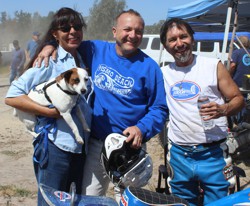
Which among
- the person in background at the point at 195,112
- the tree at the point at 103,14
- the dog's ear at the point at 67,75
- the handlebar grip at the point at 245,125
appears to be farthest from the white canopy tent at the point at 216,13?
the tree at the point at 103,14

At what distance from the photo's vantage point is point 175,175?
2.82m

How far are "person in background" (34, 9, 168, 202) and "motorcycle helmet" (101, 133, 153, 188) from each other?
16 cm

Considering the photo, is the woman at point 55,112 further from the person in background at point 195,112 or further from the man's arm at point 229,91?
the man's arm at point 229,91

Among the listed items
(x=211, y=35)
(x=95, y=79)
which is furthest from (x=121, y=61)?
(x=211, y=35)

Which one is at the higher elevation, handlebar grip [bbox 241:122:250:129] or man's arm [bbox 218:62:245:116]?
man's arm [bbox 218:62:245:116]

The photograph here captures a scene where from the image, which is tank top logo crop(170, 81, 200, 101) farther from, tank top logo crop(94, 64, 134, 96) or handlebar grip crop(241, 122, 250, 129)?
handlebar grip crop(241, 122, 250, 129)

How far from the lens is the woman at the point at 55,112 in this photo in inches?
100

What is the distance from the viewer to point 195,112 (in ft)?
8.68

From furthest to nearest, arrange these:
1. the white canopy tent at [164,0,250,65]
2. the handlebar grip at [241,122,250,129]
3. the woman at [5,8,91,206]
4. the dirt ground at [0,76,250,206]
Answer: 1. the white canopy tent at [164,0,250,65]
2. the handlebar grip at [241,122,250,129]
3. the dirt ground at [0,76,250,206]
4. the woman at [5,8,91,206]

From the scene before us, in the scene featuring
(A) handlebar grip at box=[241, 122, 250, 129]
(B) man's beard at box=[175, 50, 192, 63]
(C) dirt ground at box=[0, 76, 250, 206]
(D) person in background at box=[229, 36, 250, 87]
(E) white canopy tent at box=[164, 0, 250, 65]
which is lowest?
(C) dirt ground at box=[0, 76, 250, 206]

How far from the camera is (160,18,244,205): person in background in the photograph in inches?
103

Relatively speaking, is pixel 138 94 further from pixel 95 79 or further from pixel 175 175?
pixel 175 175

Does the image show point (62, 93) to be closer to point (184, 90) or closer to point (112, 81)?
point (112, 81)

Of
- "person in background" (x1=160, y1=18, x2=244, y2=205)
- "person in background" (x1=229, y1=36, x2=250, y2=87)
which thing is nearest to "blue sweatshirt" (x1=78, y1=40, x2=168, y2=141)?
"person in background" (x1=160, y1=18, x2=244, y2=205)
